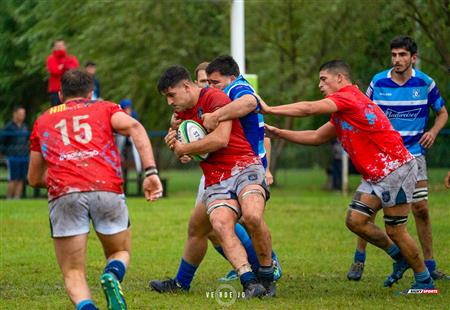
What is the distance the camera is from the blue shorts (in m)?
21.7

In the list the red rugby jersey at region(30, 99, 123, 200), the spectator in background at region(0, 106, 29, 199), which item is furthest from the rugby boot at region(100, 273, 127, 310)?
the spectator in background at region(0, 106, 29, 199)

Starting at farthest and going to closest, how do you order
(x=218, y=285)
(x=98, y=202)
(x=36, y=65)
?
1. (x=36, y=65)
2. (x=218, y=285)
3. (x=98, y=202)

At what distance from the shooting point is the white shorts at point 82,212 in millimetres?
7703

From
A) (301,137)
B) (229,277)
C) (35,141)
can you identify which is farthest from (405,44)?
(35,141)

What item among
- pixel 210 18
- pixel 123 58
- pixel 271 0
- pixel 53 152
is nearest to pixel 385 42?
pixel 271 0

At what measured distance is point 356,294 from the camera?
975 cm

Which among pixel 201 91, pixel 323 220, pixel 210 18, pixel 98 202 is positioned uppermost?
pixel 210 18

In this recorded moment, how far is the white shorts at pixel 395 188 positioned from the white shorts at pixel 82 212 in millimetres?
2858

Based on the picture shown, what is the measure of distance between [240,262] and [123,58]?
20.5 metres

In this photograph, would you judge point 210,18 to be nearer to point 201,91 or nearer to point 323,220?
point 323,220

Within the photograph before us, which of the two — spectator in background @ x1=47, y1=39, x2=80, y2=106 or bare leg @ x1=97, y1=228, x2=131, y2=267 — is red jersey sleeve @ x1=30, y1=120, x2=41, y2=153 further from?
spectator in background @ x1=47, y1=39, x2=80, y2=106

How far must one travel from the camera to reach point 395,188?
31.7 feet

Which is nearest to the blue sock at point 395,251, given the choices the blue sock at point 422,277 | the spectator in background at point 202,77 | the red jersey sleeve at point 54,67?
the blue sock at point 422,277

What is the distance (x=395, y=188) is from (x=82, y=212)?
3.20 m
